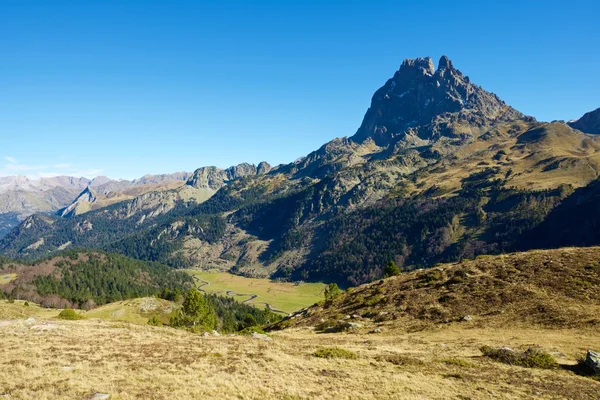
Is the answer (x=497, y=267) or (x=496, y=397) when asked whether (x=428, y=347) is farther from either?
(x=497, y=267)

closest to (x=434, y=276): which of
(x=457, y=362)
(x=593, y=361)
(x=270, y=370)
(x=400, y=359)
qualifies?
(x=457, y=362)

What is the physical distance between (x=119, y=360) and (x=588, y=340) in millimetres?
47877

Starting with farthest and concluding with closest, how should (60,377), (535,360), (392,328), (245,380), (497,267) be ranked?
(497,267) < (392,328) < (535,360) < (245,380) < (60,377)

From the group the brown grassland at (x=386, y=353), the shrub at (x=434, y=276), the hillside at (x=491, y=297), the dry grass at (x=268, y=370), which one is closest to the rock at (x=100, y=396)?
the brown grassland at (x=386, y=353)

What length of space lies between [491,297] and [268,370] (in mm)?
42256

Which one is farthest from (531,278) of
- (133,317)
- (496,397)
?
(133,317)

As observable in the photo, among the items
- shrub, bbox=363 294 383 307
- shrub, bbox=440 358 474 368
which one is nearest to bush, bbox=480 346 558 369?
shrub, bbox=440 358 474 368

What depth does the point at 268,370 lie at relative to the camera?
28406 millimetres

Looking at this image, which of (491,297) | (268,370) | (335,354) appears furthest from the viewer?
(491,297)

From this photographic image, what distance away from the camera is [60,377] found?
77.7 ft

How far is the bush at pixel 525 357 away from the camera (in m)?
30.5

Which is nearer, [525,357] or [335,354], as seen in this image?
[525,357]

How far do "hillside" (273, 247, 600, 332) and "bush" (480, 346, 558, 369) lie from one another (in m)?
12.6

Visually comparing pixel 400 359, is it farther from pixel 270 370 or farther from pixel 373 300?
pixel 373 300
